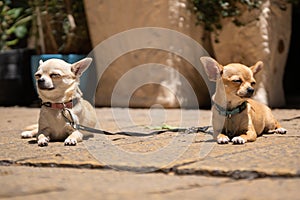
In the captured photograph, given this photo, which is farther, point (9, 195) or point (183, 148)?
point (183, 148)

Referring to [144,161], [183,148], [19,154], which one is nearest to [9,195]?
[144,161]

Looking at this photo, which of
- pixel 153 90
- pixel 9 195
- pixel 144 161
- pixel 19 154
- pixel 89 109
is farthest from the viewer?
pixel 153 90

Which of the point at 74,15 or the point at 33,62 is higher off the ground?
the point at 74,15

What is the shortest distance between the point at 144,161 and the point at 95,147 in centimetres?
54

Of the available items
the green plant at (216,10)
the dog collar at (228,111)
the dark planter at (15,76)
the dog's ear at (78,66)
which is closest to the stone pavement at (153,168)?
the dog collar at (228,111)

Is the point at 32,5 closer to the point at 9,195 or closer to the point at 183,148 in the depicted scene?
the point at 183,148

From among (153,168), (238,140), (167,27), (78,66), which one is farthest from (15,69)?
(153,168)

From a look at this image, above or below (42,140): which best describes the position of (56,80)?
above

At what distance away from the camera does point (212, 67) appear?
2982 mm

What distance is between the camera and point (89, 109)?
10.8ft

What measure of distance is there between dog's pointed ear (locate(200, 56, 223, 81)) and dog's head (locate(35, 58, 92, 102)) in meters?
0.67

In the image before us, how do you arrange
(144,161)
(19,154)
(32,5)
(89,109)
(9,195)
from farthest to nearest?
1. (32,5)
2. (89,109)
3. (19,154)
4. (144,161)
5. (9,195)

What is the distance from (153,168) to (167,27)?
332 cm

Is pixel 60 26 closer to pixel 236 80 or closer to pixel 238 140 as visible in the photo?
pixel 236 80
